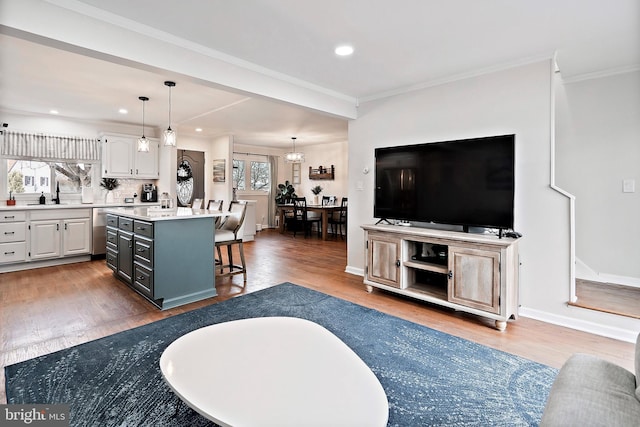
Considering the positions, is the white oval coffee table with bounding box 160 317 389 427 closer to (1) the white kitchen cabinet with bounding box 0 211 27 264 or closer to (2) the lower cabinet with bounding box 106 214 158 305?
(2) the lower cabinet with bounding box 106 214 158 305

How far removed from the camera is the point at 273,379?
1.42 meters

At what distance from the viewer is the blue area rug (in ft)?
5.58

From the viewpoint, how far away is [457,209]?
3.29m

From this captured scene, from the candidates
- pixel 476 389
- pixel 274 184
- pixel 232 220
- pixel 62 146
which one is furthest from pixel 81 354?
pixel 274 184

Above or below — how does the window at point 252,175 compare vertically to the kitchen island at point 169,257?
above

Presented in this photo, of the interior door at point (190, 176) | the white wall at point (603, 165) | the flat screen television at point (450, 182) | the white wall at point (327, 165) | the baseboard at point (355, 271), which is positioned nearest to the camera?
the flat screen television at point (450, 182)

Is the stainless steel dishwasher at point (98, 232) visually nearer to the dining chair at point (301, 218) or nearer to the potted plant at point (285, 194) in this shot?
the dining chair at point (301, 218)

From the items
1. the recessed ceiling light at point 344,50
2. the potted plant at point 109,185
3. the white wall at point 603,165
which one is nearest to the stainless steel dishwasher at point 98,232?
the potted plant at point 109,185

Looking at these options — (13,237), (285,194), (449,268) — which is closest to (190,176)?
(285,194)

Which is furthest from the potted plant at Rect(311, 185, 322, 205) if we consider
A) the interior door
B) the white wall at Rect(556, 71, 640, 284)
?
the white wall at Rect(556, 71, 640, 284)

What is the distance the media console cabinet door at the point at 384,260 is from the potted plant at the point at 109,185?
4.87 m

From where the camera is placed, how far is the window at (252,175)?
911cm

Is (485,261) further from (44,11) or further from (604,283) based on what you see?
(44,11)

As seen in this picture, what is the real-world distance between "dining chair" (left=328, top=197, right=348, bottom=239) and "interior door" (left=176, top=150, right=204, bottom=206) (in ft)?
11.0
